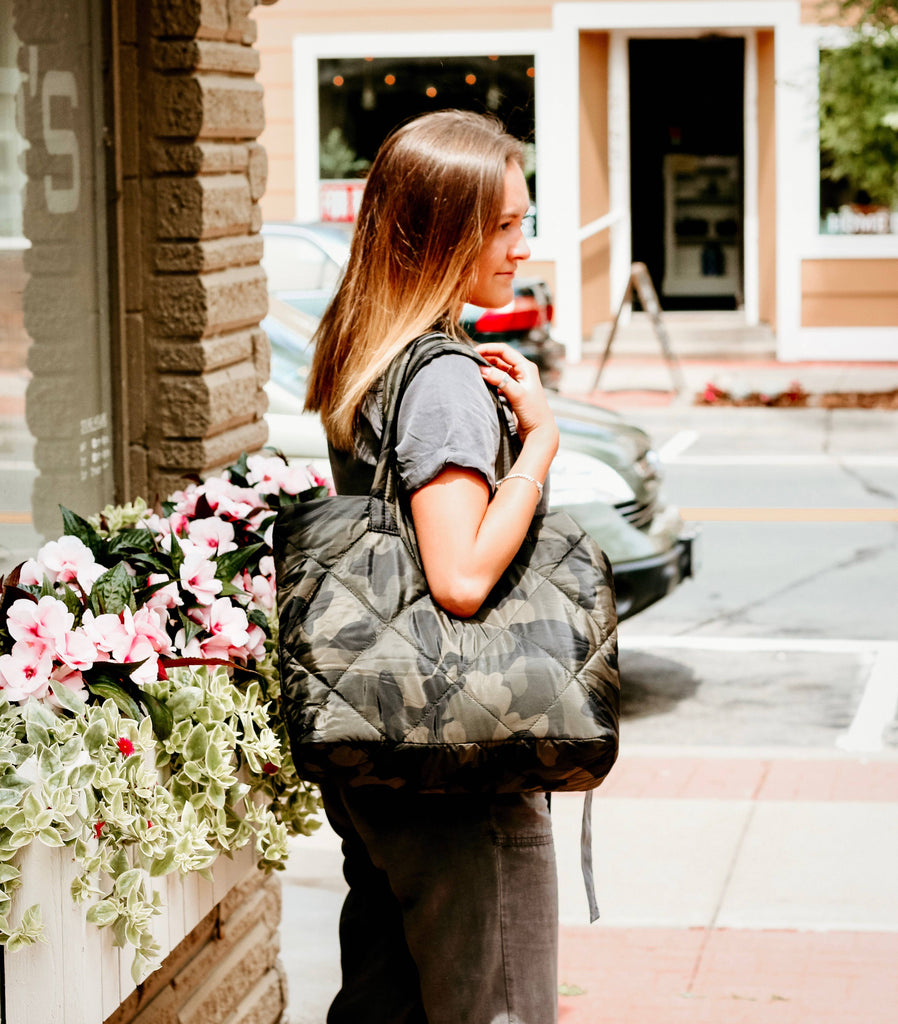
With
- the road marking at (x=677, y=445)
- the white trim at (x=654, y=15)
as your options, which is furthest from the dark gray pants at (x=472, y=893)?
the white trim at (x=654, y=15)

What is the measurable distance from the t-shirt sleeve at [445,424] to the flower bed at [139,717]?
543 mm

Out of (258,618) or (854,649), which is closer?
(258,618)

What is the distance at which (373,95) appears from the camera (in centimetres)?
1852

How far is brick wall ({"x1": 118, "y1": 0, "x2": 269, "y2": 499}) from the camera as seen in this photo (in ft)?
11.3

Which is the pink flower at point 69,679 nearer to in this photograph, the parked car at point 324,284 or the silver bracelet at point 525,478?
the silver bracelet at point 525,478

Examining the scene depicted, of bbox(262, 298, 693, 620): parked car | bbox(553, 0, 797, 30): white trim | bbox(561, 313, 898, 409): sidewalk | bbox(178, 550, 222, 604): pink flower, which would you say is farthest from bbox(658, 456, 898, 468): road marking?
bbox(178, 550, 222, 604): pink flower

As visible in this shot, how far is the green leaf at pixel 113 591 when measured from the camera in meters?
2.52

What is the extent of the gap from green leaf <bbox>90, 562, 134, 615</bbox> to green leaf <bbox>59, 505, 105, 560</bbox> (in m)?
0.15

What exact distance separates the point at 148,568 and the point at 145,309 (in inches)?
38.9

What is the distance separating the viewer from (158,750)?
2445mm

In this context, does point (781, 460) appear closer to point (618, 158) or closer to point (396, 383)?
point (618, 158)

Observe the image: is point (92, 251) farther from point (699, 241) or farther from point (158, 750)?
point (699, 241)

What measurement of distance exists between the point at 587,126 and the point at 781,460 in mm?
→ 7120

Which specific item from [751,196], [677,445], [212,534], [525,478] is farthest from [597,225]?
[525,478]
